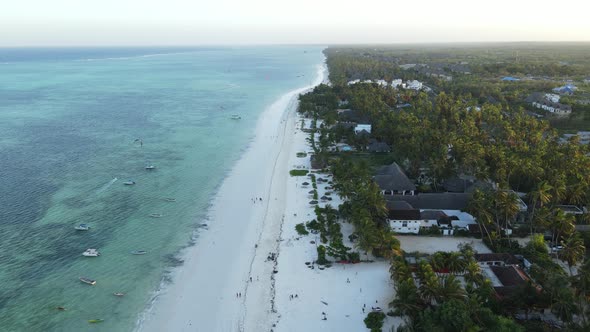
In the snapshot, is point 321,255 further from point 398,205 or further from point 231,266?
point 398,205

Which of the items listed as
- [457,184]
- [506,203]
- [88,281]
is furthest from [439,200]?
[88,281]

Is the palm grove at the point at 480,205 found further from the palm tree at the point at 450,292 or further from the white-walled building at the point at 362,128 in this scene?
the white-walled building at the point at 362,128

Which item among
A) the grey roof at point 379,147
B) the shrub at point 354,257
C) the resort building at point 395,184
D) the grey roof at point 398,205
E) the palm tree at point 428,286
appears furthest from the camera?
the grey roof at point 379,147

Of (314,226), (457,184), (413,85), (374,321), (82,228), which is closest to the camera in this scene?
(374,321)

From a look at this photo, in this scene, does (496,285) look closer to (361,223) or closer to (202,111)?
(361,223)

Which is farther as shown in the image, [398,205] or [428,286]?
[398,205]

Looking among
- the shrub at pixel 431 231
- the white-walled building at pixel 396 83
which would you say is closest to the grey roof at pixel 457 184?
the shrub at pixel 431 231
